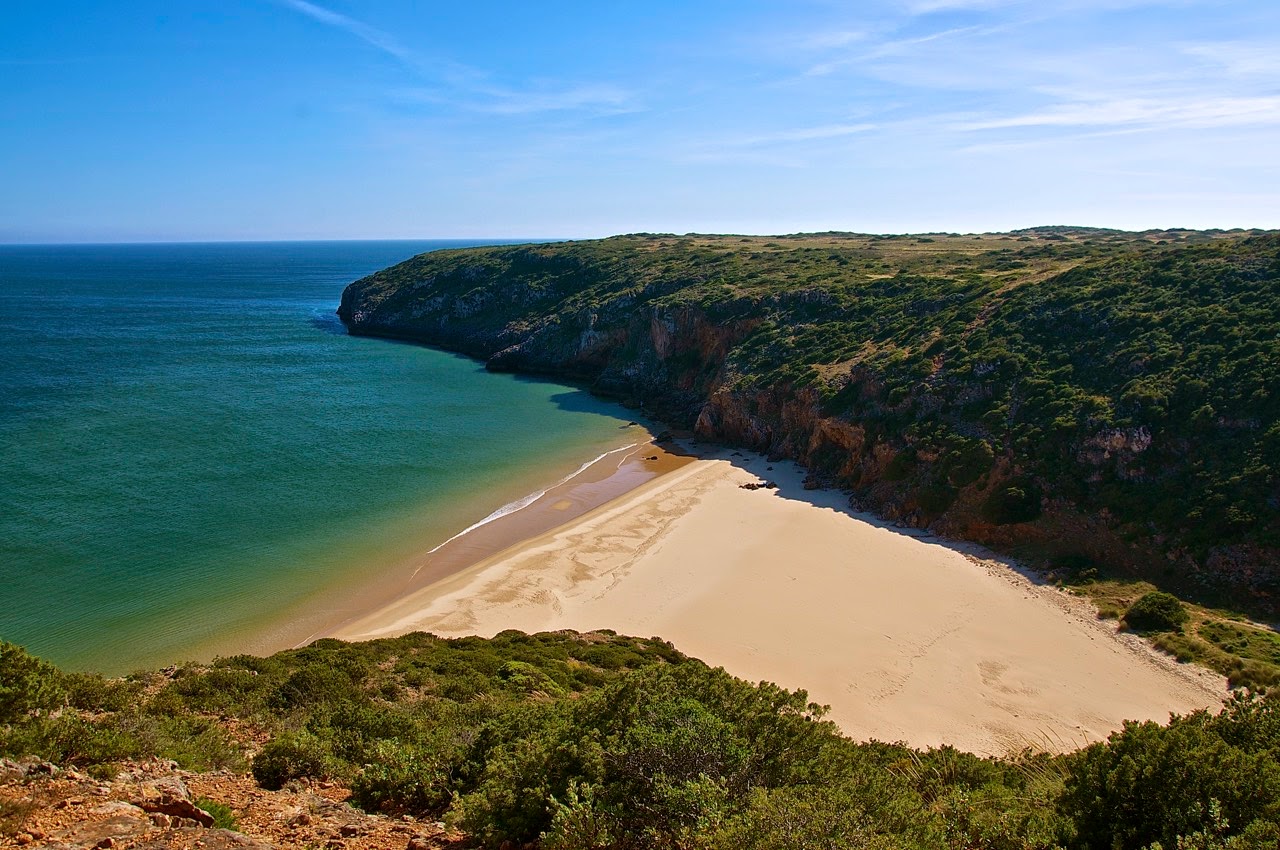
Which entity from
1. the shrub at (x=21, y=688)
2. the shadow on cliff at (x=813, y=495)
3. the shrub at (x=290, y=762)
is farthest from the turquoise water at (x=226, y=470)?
the shrub at (x=290, y=762)

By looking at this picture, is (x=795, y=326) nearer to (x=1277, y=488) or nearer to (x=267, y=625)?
(x=1277, y=488)

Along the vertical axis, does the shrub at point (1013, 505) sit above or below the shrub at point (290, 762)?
below

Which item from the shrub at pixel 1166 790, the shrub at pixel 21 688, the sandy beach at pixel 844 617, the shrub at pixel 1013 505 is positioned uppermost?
the shrub at pixel 21 688

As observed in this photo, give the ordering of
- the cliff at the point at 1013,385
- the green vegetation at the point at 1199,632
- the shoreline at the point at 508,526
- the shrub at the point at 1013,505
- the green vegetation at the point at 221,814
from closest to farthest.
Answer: the green vegetation at the point at 221,814, the green vegetation at the point at 1199,632, the shoreline at the point at 508,526, the cliff at the point at 1013,385, the shrub at the point at 1013,505

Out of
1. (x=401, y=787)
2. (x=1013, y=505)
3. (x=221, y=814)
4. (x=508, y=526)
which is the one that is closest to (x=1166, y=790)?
(x=401, y=787)

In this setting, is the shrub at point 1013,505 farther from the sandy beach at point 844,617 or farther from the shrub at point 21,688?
the shrub at point 21,688

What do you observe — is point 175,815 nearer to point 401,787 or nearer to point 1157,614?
point 401,787

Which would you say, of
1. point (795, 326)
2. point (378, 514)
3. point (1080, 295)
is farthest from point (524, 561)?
point (1080, 295)
